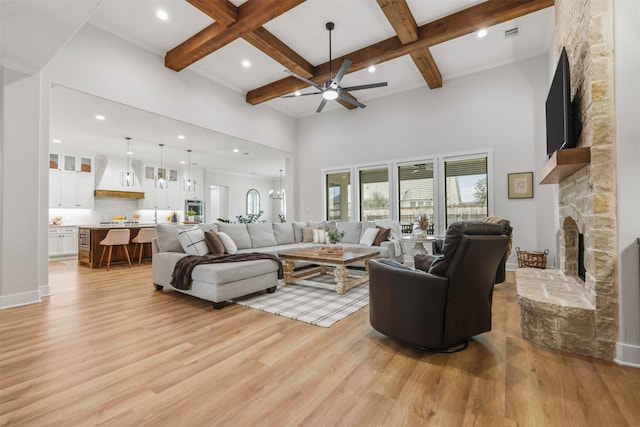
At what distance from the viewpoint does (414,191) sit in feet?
21.1

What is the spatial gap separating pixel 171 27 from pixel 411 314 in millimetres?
4933

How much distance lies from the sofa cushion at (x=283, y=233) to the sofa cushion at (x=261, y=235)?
0.12m

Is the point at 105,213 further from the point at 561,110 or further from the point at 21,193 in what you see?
the point at 561,110

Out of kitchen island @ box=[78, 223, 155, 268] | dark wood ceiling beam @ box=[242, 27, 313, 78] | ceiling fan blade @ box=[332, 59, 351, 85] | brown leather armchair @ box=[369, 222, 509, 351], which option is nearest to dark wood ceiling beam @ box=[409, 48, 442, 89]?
ceiling fan blade @ box=[332, 59, 351, 85]

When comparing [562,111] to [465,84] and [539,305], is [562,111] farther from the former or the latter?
[465,84]

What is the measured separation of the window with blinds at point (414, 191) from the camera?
6.25 metres

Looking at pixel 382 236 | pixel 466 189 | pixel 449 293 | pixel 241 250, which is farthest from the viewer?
pixel 466 189

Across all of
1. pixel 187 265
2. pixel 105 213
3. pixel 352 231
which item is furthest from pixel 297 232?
pixel 105 213

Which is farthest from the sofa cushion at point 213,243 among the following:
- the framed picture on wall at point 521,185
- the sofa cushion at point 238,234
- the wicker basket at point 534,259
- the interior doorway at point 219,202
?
the interior doorway at point 219,202

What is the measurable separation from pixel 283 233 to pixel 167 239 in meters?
2.26

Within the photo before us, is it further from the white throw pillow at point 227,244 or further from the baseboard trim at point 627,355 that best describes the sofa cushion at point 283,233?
the baseboard trim at point 627,355

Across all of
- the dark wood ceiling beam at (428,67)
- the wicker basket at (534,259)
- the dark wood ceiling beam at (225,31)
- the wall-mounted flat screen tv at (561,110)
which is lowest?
the wicker basket at (534,259)

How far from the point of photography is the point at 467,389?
174cm

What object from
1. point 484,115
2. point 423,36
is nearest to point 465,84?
point 484,115
